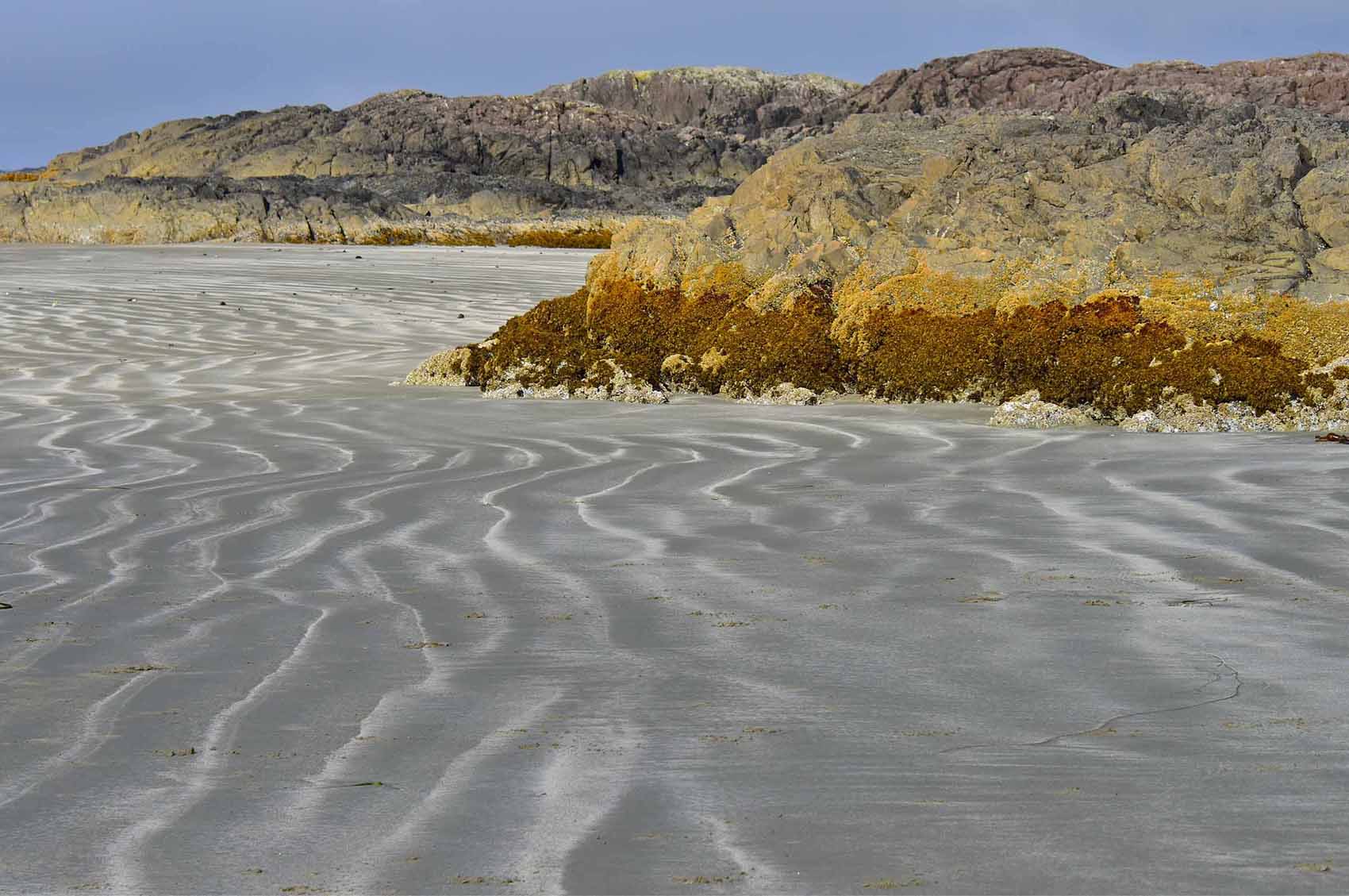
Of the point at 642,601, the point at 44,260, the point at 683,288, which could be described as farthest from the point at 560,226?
the point at 642,601

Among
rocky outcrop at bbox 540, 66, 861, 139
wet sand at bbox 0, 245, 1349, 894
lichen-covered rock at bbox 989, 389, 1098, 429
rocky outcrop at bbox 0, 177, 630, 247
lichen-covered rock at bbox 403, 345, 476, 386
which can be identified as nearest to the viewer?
wet sand at bbox 0, 245, 1349, 894

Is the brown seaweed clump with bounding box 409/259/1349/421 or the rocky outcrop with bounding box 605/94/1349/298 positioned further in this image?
the rocky outcrop with bounding box 605/94/1349/298

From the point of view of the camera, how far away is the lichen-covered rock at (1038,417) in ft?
23.1

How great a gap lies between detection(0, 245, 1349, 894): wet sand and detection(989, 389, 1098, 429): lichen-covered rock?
1.37ft

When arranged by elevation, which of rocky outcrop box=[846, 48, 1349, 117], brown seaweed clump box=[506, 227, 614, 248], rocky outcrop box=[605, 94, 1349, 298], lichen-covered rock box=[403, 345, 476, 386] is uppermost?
rocky outcrop box=[846, 48, 1349, 117]

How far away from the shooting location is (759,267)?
8.88m

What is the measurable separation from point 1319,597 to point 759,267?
561 cm

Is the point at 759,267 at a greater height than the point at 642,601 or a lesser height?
greater

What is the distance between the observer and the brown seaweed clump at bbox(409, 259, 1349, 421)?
7.08 meters

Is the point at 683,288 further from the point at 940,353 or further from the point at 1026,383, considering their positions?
the point at 1026,383

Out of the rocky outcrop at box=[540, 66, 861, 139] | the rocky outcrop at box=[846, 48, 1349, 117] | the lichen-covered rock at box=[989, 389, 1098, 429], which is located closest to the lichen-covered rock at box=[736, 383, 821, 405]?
the lichen-covered rock at box=[989, 389, 1098, 429]

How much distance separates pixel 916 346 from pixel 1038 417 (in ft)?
3.53

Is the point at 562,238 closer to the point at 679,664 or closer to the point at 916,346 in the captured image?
the point at 916,346

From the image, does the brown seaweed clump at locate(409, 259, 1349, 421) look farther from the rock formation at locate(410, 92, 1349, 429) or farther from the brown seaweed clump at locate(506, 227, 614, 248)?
the brown seaweed clump at locate(506, 227, 614, 248)
